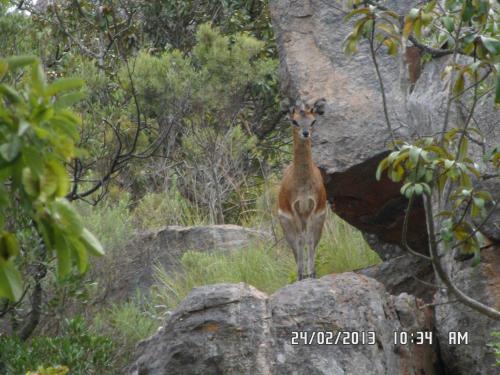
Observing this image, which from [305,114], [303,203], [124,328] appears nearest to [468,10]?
[305,114]

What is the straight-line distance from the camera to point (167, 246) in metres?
12.2

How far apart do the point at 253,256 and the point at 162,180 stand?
4.25 meters

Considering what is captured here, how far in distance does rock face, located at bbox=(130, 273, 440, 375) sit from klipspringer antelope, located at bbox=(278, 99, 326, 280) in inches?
115

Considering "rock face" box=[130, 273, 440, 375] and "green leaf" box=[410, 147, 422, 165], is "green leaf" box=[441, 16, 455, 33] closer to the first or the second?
"green leaf" box=[410, 147, 422, 165]

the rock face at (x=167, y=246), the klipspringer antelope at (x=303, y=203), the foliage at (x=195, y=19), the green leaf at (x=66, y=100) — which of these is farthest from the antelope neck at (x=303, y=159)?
the green leaf at (x=66, y=100)

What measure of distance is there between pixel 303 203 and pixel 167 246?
9.08 ft

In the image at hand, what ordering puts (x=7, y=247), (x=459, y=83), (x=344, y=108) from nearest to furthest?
1. (x=7, y=247)
2. (x=459, y=83)
3. (x=344, y=108)

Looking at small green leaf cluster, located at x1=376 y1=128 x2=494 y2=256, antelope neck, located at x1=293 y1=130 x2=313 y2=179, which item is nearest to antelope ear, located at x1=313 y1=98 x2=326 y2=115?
antelope neck, located at x1=293 y1=130 x2=313 y2=179

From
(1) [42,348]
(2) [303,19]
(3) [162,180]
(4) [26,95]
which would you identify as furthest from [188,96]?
(4) [26,95]

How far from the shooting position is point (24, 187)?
1.98 metres

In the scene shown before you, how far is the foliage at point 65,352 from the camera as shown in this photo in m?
7.80

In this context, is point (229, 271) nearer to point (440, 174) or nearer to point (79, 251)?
point (440, 174)

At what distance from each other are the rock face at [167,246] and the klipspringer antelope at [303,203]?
5.48 ft

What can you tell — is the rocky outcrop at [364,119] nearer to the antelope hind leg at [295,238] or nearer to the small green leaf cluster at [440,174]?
the antelope hind leg at [295,238]
